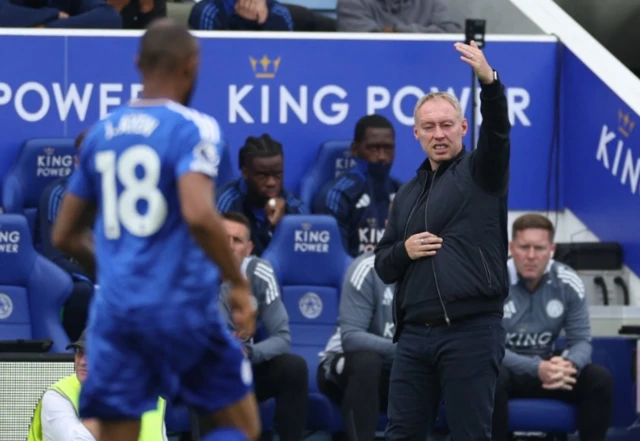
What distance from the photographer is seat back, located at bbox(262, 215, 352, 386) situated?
859cm

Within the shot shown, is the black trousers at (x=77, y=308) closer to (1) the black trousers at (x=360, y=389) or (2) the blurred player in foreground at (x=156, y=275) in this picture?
(1) the black trousers at (x=360, y=389)

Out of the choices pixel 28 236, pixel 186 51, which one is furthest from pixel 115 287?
pixel 28 236

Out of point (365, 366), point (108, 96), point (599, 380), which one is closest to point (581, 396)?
point (599, 380)

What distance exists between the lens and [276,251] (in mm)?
8656

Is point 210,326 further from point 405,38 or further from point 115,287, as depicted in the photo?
point 405,38

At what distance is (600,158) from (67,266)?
370 centimetres

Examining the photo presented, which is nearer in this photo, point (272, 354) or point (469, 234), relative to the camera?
point (469, 234)

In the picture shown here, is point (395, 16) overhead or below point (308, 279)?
overhead

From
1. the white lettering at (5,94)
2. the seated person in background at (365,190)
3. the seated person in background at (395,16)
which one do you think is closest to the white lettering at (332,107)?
the seated person in background at (395,16)

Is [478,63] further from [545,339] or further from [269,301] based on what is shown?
[545,339]

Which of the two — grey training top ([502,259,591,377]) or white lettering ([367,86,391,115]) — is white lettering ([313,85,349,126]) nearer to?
white lettering ([367,86,391,115])

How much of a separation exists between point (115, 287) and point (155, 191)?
1.00ft

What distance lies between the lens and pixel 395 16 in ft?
35.5

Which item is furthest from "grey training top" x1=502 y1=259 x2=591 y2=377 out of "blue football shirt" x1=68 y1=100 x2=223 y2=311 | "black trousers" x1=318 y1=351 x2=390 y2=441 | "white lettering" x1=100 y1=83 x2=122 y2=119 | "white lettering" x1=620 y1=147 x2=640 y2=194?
"blue football shirt" x1=68 y1=100 x2=223 y2=311
